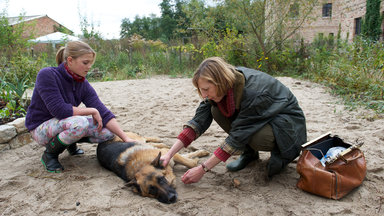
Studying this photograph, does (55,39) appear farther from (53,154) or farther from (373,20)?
(373,20)

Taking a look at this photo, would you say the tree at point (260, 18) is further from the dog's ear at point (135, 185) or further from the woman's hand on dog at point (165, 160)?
the dog's ear at point (135, 185)

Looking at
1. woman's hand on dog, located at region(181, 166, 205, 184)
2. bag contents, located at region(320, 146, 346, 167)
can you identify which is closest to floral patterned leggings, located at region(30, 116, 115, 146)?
woman's hand on dog, located at region(181, 166, 205, 184)

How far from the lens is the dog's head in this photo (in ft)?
7.67

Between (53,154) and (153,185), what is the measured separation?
1.30 metres

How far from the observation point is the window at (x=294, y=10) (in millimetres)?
9000

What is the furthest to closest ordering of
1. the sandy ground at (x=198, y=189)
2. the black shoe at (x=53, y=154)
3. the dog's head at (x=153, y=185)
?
the black shoe at (x=53, y=154) < the dog's head at (x=153, y=185) < the sandy ground at (x=198, y=189)

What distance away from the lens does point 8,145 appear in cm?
366

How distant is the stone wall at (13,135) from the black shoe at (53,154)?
1061mm

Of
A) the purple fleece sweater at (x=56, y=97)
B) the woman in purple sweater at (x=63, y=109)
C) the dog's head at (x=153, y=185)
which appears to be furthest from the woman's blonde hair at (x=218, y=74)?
the purple fleece sweater at (x=56, y=97)

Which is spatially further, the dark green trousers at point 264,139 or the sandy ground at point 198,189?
the dark green trousers at point 264,139

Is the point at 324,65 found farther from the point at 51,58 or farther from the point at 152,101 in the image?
the point at 51,58

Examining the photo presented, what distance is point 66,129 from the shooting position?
2750 millimetres

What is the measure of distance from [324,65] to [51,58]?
1238cm

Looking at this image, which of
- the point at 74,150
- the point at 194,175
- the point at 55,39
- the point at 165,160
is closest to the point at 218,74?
the point at 194,175
